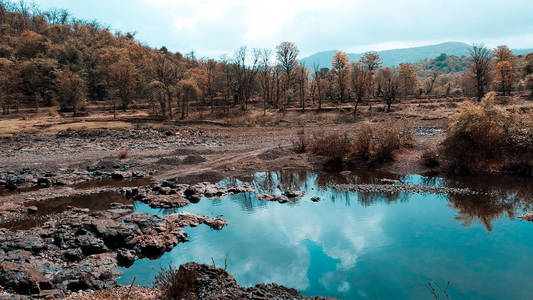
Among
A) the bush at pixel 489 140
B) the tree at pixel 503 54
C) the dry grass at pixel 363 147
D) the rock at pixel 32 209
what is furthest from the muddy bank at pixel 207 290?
the tree at pixel 503 54

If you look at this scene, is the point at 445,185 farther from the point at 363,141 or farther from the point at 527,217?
the point at 363,141

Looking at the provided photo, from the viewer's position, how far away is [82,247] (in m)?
12.4

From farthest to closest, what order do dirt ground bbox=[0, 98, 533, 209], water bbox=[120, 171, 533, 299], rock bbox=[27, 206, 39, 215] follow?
1. dirt ground bbox=[0, 98, 533, 209]
2. rock bbox=[27, 206, 39, 215]
3. water bbox=[120, 171, 533, 299]

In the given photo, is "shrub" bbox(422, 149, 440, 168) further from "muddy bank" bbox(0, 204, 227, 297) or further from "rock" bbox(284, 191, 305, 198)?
"muddy bank" bbox(0, 204, 227, 297)

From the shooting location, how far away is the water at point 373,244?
10.6 metres

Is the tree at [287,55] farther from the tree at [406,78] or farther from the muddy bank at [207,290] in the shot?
the muddy bank at [207,290]

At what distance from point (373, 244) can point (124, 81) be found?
60743mm

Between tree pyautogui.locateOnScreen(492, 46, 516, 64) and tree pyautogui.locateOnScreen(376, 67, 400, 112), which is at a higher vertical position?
tree pyautogui.locateOnScreen(492, 46, 516, 64)

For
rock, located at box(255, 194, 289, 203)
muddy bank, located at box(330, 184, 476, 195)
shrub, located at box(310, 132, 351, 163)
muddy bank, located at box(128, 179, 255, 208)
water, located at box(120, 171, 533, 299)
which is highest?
shrub, located at box(310, 132, 351, 163)

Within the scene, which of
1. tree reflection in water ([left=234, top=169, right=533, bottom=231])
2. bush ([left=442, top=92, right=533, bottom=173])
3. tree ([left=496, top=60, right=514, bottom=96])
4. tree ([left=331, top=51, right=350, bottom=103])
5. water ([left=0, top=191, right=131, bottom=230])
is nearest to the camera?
water ([left=0, top=191, right=131, bottom=230])

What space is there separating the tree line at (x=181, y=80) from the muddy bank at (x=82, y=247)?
Result: 134 feet

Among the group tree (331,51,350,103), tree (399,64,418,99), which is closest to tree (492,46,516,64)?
tree (399,64,418,99)

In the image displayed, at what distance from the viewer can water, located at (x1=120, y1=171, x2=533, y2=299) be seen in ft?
34.9

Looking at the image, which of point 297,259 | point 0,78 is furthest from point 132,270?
point 0,78
